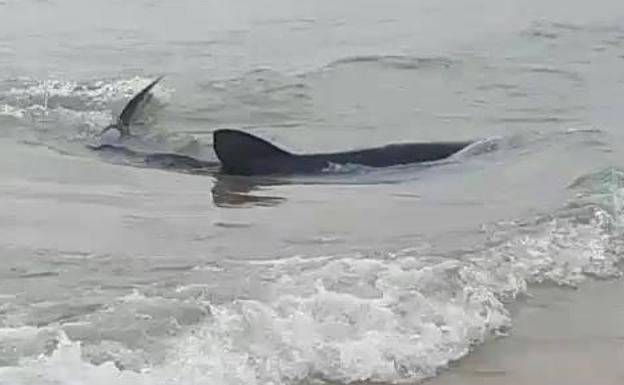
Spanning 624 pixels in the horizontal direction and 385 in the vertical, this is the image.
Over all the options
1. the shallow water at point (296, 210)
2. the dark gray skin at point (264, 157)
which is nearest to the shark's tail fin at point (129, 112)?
the dark gray skin at point (264, 157)

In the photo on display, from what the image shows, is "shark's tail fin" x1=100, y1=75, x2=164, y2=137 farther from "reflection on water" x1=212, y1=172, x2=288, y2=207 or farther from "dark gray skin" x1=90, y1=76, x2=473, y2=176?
"reflection on water" x1=212, y1=172, x2=288, y2=207

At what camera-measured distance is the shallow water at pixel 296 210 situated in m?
4.68

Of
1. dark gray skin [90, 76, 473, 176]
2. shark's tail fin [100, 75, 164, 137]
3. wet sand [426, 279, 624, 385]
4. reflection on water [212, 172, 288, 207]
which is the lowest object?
wet sand [426, 279, 624, 385]

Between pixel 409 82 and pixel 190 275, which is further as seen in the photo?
pixel 409 82

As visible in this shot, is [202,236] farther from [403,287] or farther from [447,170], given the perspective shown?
[447,170]

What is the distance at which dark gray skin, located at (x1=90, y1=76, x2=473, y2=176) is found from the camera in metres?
8.41

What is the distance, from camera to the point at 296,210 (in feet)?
24.5

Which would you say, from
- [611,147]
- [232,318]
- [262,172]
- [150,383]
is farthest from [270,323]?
[611,147]

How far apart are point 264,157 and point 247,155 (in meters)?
0.11

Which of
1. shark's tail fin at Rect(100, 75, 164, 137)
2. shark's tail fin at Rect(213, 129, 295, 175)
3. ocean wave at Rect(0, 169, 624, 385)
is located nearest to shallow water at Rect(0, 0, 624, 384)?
ocean wave at Rect(0, 169, 624, 385)

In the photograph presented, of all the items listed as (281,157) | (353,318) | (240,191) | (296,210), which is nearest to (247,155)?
(281,157)

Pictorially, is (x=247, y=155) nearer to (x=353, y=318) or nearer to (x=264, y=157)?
(x=264, y=157)

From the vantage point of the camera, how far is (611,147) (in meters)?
9.61

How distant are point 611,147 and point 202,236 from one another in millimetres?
4068
